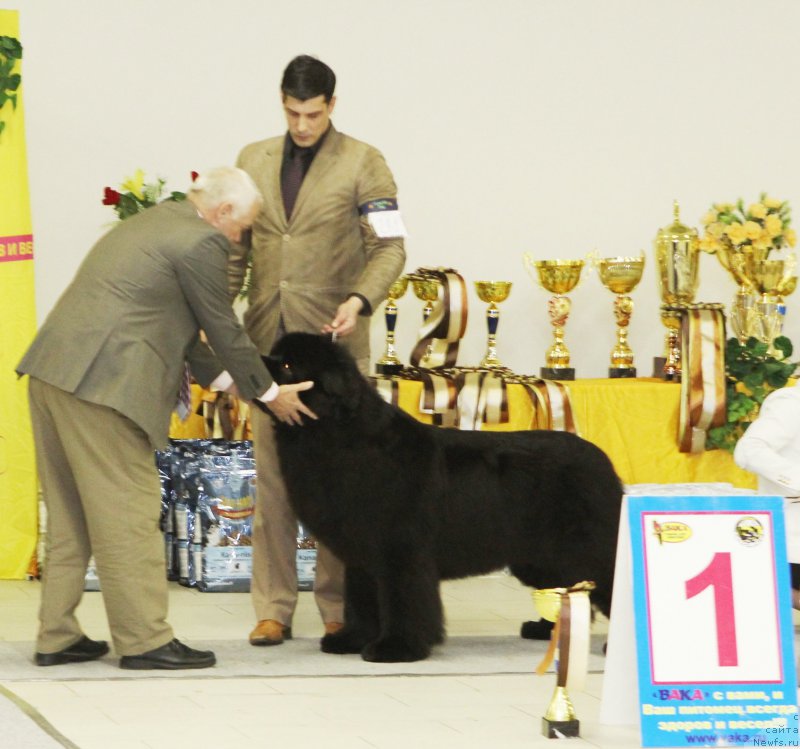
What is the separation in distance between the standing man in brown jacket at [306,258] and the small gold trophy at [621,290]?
6.23 feet

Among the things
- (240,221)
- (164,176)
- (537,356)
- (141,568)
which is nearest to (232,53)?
(164,176)

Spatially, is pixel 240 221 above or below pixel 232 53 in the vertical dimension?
below

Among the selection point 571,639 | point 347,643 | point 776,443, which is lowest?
point 347,643

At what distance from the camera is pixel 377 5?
20.7 feet

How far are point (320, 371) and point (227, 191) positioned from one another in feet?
1.72

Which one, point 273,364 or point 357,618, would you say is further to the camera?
point 357,618

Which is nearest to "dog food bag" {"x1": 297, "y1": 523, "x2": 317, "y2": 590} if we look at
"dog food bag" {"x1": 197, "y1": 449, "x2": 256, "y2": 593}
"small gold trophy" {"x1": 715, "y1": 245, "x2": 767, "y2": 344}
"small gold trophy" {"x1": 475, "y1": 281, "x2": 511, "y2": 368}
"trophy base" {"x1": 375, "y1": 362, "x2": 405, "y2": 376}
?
"dog food bag" {"x1": 197, "y1": 449, "x2": 256, "y2": 593}

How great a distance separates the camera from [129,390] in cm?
353

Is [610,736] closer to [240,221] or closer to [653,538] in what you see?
[653,538]

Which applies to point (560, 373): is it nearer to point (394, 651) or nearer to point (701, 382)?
point (701, 382)

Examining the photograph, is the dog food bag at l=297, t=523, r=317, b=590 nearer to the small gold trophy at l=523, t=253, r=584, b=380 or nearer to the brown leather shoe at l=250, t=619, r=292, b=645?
the brown leather shoe at l=250, t=619, r=292, b=645

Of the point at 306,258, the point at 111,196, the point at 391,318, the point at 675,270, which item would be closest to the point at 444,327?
the point at 391,318

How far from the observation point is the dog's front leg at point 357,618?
13.1 ft

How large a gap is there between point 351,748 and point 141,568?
92 cm
